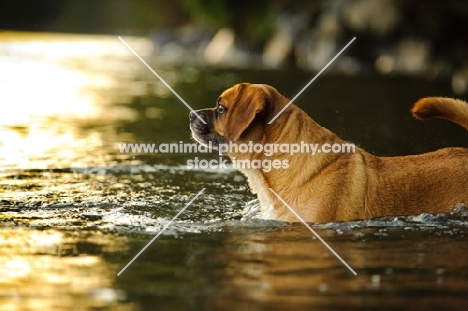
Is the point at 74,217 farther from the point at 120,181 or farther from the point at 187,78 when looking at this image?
the point at 187,78

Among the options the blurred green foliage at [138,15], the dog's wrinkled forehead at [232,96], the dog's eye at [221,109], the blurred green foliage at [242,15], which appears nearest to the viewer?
the dog's wrinkled forehead at [232,96]

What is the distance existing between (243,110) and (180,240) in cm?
114

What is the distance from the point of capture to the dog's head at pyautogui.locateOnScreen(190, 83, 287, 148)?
24.3 feet

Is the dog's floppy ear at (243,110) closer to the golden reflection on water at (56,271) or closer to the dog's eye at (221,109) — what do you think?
the dog's eye at (221,109)

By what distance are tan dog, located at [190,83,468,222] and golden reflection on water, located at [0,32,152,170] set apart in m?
4.28

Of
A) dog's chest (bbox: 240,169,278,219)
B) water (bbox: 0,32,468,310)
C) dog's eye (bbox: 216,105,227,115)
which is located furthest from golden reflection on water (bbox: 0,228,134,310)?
dog's eye (bbox: 216,105,227,115)

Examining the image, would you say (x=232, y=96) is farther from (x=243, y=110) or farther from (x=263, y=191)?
(x=263, y=191)

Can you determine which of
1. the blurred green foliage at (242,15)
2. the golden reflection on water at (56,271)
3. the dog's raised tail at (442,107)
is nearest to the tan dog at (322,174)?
the dog's raised tail at (442,107)

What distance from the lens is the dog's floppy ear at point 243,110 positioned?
7379 millimetres

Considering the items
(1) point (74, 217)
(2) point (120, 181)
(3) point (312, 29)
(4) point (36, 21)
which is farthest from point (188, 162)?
(4) point (36, 21)

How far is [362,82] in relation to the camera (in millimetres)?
25609

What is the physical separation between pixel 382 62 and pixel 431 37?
2.66 m

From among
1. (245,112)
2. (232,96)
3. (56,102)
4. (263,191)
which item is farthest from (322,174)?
(56,102)

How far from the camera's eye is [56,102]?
20828 millimetres
